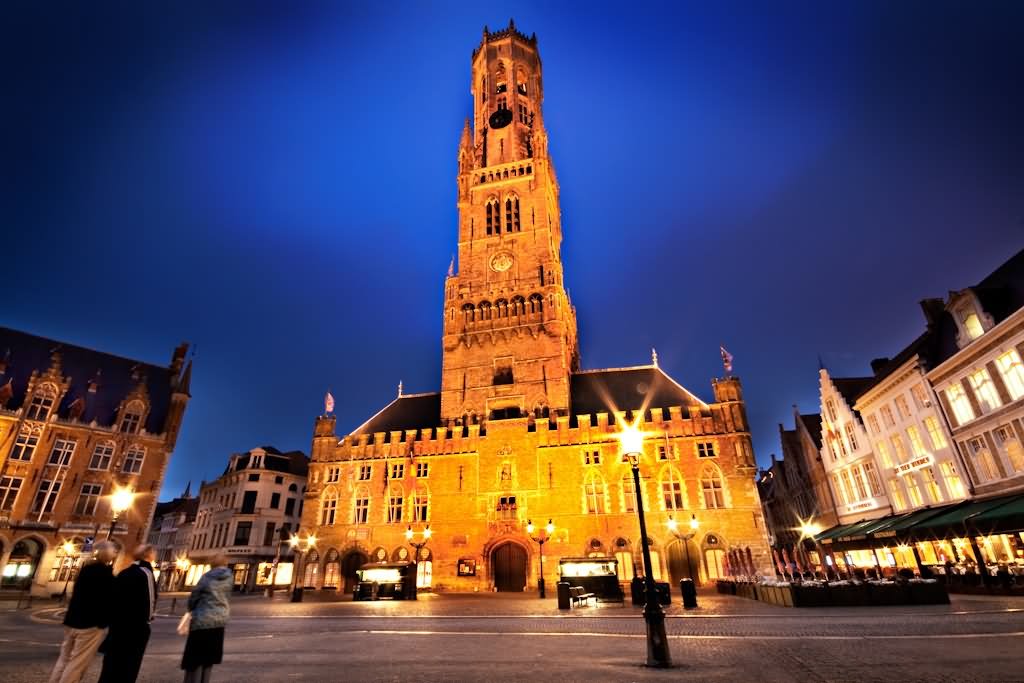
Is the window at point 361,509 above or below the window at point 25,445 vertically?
below

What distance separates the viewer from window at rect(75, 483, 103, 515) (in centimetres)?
3506

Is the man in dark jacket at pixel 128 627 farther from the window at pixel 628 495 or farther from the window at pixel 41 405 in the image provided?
the window at pixel 41 405

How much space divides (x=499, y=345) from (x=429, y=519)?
13.5m

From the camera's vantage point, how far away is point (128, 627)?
600cm

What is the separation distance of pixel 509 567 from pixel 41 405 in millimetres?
35608

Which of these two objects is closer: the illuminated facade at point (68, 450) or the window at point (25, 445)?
the illuminated facade at point (68, 450)

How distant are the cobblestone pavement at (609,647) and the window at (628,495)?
1445 cm

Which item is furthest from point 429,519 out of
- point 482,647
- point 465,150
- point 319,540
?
point 465,150

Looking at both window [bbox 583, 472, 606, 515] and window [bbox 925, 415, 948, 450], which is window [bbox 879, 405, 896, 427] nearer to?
window [bbox 925, 415, 948, 450]

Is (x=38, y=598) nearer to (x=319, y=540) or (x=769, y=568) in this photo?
(x=319, y=540)

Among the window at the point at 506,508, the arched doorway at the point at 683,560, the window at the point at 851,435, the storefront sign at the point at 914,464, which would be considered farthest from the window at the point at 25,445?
the window at the point at 851,435

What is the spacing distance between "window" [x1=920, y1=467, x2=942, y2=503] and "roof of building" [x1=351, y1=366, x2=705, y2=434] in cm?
1171

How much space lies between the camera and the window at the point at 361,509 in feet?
114

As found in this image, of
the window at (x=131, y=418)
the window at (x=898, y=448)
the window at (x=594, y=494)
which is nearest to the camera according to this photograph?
the window at (x=898, y=448)
